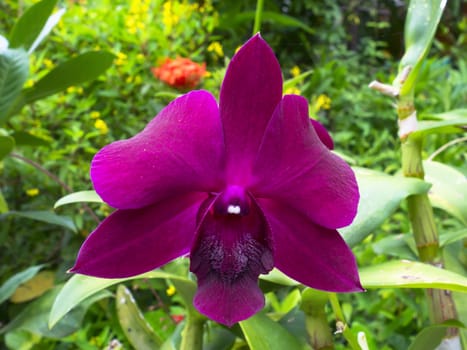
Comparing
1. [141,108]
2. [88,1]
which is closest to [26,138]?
[141,108]

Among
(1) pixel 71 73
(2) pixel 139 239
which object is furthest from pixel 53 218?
(2) pixel 139 239

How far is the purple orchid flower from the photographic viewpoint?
0.39 m

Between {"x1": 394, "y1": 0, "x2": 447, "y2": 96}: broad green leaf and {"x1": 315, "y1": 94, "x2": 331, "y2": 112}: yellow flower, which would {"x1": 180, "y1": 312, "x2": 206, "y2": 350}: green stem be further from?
{"x1": 315, "y1": 94, "x2": 331, "y2": 112}: yellow flower

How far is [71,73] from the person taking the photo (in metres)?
0.84

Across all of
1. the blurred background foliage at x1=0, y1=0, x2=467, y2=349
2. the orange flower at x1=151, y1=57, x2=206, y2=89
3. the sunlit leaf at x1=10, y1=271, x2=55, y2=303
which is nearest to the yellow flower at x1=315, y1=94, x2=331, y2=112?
the blurred background foliage at x1=0, y1=0, x2=467, y2=349

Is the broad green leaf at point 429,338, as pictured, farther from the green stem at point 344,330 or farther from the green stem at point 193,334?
the green stem at point 193,334

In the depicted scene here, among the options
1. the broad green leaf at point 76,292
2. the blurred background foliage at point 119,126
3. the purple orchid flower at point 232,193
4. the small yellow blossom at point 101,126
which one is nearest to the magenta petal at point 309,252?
the purple orchid flower at point 232,193

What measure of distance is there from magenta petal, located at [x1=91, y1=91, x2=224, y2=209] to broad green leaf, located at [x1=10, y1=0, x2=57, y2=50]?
0.51 meters

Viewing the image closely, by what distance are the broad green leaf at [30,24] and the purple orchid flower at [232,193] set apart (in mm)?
511

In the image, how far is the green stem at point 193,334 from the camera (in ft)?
1.79

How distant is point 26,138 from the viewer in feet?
3.01

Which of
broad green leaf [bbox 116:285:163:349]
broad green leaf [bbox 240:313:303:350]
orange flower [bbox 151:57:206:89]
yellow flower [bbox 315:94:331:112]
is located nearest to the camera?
broad green leaf [bbox 240:313:303:350]

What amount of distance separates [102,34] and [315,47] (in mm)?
1436

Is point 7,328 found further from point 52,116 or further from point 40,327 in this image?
point 52,116
